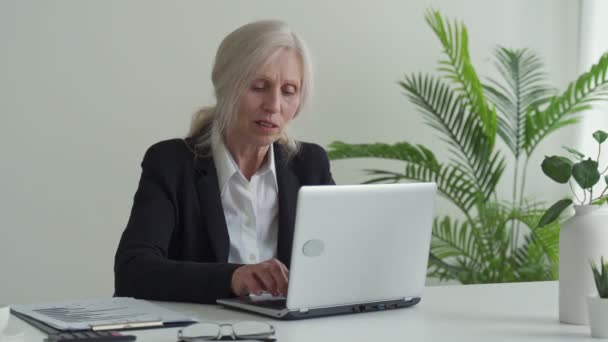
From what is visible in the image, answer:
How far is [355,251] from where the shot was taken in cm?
182

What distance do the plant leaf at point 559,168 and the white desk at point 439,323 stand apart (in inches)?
12.1

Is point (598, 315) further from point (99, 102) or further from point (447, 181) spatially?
point (99, 102)

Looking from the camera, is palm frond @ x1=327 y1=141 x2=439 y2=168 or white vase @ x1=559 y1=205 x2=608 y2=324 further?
palm frond @ x1=327 y1=141 x2=439 y2=168

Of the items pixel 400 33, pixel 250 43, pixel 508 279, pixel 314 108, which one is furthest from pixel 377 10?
pixel 250 43

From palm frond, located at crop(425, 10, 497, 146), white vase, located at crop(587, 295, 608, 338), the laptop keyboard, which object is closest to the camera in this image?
white vase, located at crop(587, 295, 608, 338)

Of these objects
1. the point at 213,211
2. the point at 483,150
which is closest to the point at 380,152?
the point at 483,150

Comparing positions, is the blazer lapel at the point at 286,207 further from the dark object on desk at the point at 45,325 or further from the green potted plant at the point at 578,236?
the green potted plant at the point at 578,236

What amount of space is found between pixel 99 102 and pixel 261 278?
2532 millimetres

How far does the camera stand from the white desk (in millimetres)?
1617

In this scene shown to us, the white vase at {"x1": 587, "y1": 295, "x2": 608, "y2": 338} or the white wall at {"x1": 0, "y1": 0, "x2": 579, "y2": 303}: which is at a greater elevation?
the white wall at {"x1": 0, "y1": 0, "x2": 579, "y2": 303}

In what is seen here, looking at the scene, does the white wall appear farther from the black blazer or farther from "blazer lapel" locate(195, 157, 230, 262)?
"blazer lapel" locate(195, 157, 230, 262)

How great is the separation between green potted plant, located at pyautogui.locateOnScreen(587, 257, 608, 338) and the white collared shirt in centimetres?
109

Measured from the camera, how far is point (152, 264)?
2113 millimetres

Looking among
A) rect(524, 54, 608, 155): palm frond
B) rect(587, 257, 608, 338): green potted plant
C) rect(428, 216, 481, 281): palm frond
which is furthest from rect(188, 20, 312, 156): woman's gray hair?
rect(524, 54, 608, 155): palm frond
